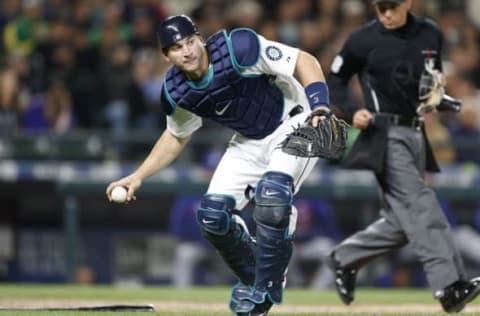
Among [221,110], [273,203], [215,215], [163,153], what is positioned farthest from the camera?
[163,153]

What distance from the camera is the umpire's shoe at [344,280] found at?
8.95 metres

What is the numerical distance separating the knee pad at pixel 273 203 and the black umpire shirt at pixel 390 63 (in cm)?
187

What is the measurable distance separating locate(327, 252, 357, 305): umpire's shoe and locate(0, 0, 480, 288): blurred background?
11.4ft

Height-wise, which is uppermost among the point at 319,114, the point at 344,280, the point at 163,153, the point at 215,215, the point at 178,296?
the point at 319,114

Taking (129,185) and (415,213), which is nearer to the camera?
(129,185)

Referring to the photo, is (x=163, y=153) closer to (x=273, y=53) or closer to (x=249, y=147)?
(x=249, y=147)

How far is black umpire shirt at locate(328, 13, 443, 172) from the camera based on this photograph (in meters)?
8.38

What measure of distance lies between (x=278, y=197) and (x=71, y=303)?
123 inches

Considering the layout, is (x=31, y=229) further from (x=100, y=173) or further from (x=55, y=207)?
(x=100, y=173)

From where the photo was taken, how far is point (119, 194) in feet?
22.6

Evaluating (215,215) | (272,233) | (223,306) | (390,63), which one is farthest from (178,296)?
(272,233)

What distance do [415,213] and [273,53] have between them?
1922 millimetres

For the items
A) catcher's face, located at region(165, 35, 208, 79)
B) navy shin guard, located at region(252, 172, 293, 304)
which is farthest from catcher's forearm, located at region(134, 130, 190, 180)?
navy shin guard, located at region(252, 172, 293, 304)

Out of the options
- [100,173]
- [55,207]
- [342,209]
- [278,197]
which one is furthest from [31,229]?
[278,197]
